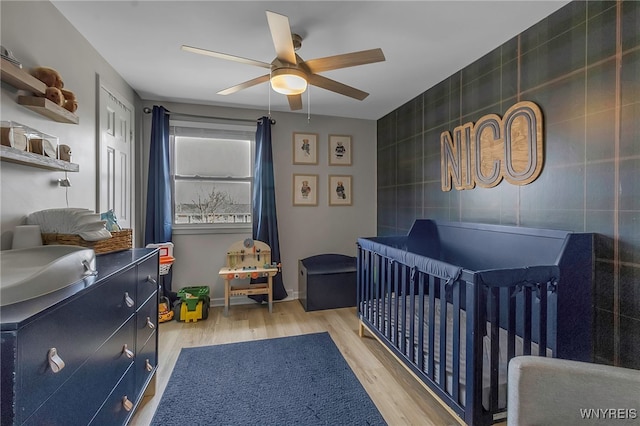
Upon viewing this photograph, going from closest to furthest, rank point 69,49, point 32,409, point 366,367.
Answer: point 32,409 < point 69,49 < point 366,367

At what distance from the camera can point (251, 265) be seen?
3246 mm

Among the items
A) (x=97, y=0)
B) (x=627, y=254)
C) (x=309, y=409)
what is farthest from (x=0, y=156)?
(x=627, y=254)

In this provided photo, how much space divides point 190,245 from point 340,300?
1.86m

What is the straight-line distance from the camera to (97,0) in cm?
155

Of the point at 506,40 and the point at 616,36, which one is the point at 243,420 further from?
the point at 506,40

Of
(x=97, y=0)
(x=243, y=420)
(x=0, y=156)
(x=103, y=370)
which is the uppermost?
(x=97, y=0)

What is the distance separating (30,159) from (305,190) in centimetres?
259

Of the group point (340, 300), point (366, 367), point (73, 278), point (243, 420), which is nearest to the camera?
point (73, 278)

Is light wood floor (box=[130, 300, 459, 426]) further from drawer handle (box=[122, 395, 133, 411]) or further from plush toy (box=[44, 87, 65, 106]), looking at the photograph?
plush toy (box=[44, 87, 65, 106])

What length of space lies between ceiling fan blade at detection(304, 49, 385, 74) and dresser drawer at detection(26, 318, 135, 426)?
1.74 meters

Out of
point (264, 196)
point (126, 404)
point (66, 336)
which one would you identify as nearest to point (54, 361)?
point (66, 336)

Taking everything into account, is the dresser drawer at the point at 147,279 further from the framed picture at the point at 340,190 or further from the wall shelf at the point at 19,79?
the framed picture at the point at 340,190

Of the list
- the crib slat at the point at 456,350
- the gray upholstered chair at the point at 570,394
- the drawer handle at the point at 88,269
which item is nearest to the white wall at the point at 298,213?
the drawer handle at the point at 88,269

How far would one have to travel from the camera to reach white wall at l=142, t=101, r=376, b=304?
10.6 ft
